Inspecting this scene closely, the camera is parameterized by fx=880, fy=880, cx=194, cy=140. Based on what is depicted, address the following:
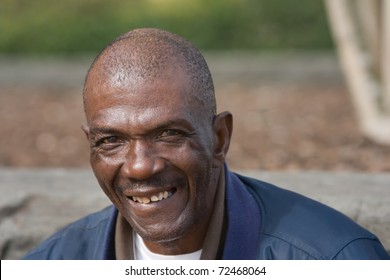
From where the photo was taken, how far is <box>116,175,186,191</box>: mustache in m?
2.58

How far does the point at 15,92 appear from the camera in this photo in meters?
9.89

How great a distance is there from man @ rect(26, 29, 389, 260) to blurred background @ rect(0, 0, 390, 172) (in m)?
2.44

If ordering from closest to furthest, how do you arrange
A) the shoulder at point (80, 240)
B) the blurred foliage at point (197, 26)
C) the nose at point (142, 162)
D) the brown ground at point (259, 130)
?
the nose at point (142, 162) < the shoulder at point (80, 240) < the brown ground at point (259, 130) < the blurred foliage at point (197, 26)

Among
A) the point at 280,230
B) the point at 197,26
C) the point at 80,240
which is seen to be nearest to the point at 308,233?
the point at 280,230

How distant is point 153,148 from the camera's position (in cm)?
258

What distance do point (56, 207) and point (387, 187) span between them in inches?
57.9

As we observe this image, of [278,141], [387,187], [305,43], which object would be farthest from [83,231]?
[305,43]

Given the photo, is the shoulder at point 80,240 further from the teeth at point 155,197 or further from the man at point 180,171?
the teeth at point 155,197

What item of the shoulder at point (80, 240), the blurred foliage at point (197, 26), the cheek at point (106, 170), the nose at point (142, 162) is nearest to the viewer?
the nose at point (142, 162)

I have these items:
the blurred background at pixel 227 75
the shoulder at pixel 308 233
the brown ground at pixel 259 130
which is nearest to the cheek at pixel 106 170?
the shoulder at pixel 308 233

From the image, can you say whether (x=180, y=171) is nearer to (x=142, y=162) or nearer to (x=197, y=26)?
(x=142, y=162)

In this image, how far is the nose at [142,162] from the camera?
254 centimetres

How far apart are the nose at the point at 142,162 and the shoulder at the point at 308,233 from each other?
1.45ft

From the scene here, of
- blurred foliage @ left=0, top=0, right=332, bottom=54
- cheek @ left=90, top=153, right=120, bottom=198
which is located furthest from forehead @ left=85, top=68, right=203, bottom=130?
blurred foliage @ left=0, top=0, right=332, bottom=54
